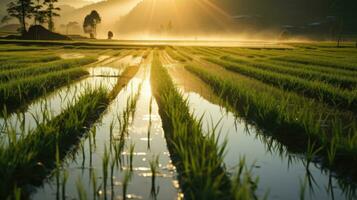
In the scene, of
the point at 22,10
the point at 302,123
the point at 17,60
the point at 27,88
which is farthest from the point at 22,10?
the point at 302,123

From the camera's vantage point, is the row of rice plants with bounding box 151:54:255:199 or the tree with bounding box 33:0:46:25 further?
the tree with bounding box 33:0:46:25

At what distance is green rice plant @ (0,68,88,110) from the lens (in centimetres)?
1007

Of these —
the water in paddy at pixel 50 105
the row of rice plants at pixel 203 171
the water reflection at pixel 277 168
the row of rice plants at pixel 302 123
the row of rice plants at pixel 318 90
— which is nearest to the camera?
the row of rice plants at pixel 203 171

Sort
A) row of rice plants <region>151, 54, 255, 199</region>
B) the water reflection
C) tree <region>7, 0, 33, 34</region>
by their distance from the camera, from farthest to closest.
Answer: tree <region>7, 0, 33, 34</region>
the water reflection
row of rice plants <region>151, 54, 255, 199</region>

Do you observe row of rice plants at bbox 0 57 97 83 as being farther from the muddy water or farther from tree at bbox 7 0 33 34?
tree at bbox 7 0 33 34

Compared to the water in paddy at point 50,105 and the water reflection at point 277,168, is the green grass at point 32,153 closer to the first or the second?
the water in paddy at point 50,105

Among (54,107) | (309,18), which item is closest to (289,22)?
(309,18)

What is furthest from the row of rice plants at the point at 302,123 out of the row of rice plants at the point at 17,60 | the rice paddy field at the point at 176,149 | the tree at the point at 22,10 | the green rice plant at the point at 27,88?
the tree at the point at 22,10

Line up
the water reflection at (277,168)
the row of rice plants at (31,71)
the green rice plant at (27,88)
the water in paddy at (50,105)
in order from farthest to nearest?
1. the row of rice plants at (31,71)
2. the green rice plant at (27,88)
3. the water in paddy at (50,105)
4. the water reflection at (277,168)

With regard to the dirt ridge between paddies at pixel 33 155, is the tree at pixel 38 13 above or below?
above

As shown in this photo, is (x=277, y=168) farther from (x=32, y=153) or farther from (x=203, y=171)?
(x=32, y=153)

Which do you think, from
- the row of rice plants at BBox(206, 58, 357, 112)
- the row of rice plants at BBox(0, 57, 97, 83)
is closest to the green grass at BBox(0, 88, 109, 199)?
the row of rice plants at BBox(206, 58, 357, 112)

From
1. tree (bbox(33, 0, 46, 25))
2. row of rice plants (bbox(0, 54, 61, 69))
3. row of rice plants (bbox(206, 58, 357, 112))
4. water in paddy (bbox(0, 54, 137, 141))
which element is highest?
tree (bbox(33, 0, 46, 25))

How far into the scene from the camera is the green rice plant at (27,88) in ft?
33.0
